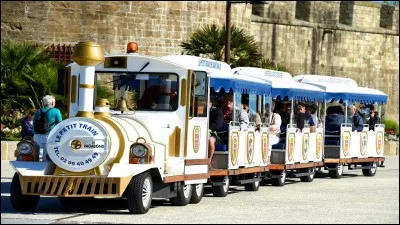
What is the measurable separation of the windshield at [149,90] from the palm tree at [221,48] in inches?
596

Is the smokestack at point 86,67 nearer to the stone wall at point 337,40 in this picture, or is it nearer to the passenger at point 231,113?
the passenger at point 231,113

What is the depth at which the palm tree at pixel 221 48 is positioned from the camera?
3173cm

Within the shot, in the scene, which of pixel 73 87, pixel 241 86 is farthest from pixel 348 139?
pixel 73 87

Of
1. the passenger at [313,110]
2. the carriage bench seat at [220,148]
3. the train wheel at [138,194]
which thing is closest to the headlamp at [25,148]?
the train wheel at [138,194]

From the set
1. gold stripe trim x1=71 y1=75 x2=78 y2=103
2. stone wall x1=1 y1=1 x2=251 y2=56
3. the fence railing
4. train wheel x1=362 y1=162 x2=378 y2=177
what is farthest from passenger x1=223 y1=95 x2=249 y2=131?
stone wall x1=1 y1=1 x2=251 y2=56

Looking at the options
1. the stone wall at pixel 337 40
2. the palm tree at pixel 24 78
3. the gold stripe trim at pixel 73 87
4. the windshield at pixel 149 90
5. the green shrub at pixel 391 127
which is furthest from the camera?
the stone wall at pixel 337 40

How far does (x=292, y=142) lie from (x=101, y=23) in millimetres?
16672

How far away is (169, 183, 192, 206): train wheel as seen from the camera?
1645 cm

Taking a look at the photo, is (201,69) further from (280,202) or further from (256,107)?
(256,107)

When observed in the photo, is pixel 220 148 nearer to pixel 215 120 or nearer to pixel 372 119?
pixel 215 120

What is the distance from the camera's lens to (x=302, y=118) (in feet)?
77.9

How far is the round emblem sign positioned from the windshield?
1493mm

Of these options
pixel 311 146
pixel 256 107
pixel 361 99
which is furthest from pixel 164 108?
pixel 361 99

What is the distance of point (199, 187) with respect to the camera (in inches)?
677
